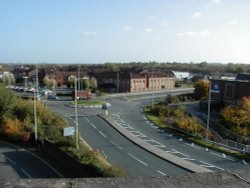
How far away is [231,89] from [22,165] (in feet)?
139

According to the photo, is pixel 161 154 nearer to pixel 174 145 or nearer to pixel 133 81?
pixel 174 145

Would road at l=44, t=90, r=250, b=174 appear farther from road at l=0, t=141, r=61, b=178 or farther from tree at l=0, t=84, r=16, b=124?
tree at l=0, t=84, r=16, b=124

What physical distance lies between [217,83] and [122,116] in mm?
20454

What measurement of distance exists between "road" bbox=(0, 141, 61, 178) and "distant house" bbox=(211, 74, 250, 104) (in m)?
36.1

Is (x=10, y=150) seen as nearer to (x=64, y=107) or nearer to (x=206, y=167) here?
(x=206, y=167)

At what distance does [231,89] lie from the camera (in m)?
56.6

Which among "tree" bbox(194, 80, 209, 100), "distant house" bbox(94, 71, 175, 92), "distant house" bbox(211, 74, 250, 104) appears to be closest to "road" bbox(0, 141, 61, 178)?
"distant house" bbox(211, 74, 250, 104)

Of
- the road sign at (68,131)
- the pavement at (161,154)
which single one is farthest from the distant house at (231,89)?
the road sign at (68,131)

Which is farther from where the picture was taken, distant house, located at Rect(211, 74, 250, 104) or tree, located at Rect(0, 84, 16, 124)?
distant house, located at Rect(211, 74, 250, 104)

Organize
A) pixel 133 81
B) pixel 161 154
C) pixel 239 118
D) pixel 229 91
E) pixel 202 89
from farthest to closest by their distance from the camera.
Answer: pixel 133 81 → pixel 202 89 → pixel 229 91 → pixel 239 118 → pixel 161 154

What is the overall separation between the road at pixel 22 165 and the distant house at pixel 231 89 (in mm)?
36071

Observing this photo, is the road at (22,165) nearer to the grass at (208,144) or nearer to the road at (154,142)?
the road at (154,142)

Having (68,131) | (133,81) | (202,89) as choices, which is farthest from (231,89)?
(133,81)

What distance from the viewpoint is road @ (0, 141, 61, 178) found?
22.5 meters
